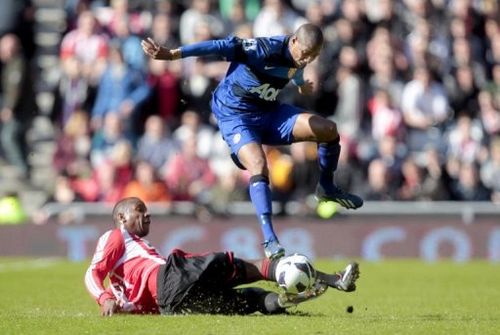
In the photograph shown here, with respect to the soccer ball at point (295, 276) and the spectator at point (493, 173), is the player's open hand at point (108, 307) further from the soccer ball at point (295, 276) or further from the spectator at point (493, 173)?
the spectator at point (493, 173)

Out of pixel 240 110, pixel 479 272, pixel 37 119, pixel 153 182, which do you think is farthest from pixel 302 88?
pixel 37 119

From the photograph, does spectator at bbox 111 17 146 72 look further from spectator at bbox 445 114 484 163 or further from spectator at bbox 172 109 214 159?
spectator at bbox 445 114 484 163

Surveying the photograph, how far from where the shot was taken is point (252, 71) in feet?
39.7

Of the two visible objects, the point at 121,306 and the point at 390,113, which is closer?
the point at 121,306

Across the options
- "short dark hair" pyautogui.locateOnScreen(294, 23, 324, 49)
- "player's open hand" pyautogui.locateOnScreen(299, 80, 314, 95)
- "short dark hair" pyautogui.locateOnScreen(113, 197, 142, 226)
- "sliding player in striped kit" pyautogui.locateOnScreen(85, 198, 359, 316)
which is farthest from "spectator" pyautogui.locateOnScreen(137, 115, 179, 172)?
"sliding player in striped kit" pyautogui.locateOnScreen(85, 198, 359, 316)

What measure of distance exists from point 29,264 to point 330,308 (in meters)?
8.35

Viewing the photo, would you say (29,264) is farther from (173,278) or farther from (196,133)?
(173,278)

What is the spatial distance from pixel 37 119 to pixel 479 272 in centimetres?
915

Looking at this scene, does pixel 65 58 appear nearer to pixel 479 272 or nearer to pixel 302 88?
pixel 479 272

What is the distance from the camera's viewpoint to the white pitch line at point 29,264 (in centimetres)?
1862

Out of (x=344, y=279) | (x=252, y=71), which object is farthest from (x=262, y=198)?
(x=344, y=279)

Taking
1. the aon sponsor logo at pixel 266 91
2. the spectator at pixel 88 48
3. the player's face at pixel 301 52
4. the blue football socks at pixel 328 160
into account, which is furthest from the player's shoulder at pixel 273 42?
the spectator at pixel 88 48

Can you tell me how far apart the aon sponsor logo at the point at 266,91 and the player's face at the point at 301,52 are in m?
0.45

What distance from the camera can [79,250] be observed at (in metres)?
20.5
